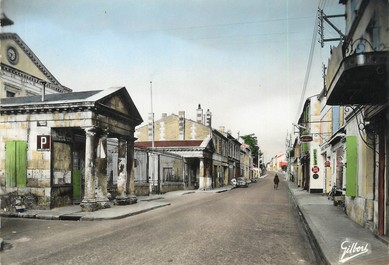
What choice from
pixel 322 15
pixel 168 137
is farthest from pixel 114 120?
pixel 168 137

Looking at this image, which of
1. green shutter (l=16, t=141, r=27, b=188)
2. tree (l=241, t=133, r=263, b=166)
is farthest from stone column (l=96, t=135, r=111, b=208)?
tree (l=241, t=133, r=263, b=166)

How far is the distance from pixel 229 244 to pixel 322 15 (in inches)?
433

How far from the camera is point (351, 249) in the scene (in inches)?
304

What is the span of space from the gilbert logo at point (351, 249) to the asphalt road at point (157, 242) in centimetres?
69

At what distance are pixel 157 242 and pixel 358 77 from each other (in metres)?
5.71

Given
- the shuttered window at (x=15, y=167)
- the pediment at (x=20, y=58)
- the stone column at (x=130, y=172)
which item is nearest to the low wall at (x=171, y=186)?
the stone column at (x=130, y=172)

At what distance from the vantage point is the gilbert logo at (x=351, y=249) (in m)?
6.97

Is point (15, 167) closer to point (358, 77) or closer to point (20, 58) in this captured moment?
point (358, 77)

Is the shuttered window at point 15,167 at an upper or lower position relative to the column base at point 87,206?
upper

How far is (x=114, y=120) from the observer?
59.2 feet

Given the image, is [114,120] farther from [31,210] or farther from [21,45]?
[21,45]

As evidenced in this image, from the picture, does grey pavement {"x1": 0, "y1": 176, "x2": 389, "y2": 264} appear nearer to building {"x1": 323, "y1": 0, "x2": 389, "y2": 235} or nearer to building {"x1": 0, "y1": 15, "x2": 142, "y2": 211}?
building {"x1": 323, "y1": 0, "x2": 389, "y2": 235}

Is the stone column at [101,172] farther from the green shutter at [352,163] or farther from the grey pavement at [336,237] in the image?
the green shutter at [352,163]

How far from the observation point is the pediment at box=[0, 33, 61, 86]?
31.2 metres
